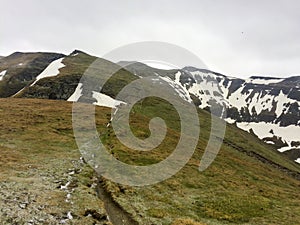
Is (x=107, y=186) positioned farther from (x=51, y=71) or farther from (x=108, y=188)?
(x=51, y=71)

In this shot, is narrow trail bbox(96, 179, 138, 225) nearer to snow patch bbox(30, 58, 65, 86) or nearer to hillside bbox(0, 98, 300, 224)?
hillside bbox(0, 98, 300, 224)

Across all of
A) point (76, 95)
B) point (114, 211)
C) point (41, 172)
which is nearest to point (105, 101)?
point (76, 95)

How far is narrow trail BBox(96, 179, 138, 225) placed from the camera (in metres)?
29.9

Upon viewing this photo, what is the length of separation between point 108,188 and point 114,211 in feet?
19.3

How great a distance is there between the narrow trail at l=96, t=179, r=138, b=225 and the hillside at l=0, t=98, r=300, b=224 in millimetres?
396

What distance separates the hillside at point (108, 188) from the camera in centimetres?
2936

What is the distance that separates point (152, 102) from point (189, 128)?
20190mm

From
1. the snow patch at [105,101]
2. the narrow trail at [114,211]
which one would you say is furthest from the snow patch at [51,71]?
the narrow trail at [114,211]

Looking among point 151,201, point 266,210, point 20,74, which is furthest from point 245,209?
point 20,74

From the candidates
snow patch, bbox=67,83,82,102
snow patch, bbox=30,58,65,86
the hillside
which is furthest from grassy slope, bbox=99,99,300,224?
snow patch, bbox=30,58,65,86

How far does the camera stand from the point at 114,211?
32156mm

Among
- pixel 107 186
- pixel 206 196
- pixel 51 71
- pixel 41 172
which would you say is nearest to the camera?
pixel 107 186

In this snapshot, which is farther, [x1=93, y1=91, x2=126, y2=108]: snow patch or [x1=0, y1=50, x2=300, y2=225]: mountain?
[x1=93, y1=91, x2=126, y2=108]: snow patch

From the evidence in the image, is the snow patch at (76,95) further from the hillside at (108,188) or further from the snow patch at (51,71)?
the hillside at (108,188)
